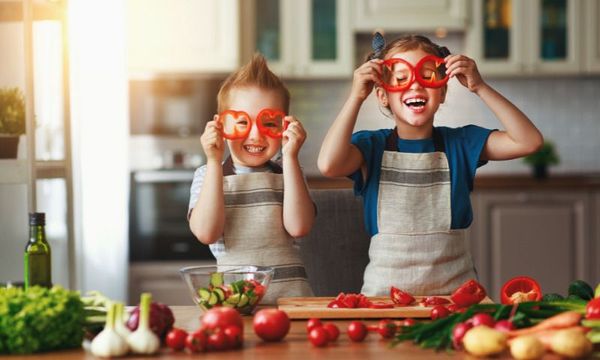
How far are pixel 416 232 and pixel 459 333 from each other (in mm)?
705

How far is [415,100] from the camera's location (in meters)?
1.92

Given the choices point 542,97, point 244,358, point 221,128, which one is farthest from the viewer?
point 542,97

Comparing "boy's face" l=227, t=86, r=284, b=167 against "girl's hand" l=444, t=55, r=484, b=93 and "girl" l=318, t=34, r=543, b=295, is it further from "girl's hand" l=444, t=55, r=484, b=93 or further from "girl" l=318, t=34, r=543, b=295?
"girl's hand" l=444, t=55, r=484, b=93

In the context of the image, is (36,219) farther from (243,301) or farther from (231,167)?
(231,167)

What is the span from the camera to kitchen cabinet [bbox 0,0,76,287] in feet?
9.44

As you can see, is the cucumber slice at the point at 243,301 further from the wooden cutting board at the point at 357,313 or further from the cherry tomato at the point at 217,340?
the cherry tomato at the point at 217,340

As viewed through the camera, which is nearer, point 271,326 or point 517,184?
point 271,326

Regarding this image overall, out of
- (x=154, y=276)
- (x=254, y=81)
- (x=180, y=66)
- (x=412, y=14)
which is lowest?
(x=154, y=276)

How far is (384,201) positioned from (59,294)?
892 millimetres

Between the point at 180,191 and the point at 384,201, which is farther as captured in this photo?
the point at 180,191

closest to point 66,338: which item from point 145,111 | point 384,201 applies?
point 384,201

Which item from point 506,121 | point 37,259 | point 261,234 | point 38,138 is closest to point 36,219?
point 37,259

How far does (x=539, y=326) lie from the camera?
1.31 meters

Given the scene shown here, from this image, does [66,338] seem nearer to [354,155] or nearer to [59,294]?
[59,294]
